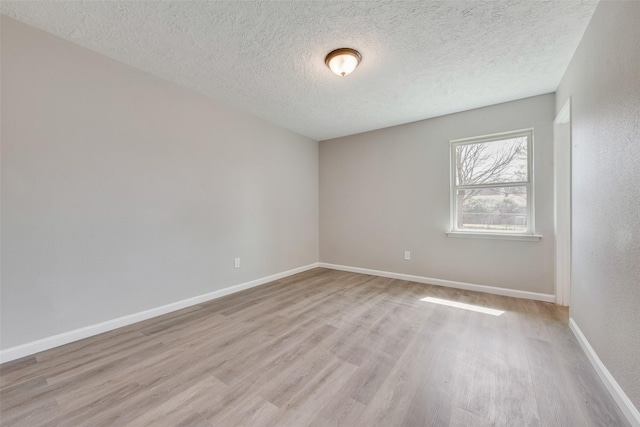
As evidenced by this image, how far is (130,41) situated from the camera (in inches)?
82.3

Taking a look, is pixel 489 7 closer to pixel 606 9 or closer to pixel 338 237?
pixel 606 9

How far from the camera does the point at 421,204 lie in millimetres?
3855

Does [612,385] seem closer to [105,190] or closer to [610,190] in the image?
[610,190]

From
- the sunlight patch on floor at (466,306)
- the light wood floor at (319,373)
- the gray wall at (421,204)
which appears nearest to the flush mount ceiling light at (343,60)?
the gray wall at (421,204)

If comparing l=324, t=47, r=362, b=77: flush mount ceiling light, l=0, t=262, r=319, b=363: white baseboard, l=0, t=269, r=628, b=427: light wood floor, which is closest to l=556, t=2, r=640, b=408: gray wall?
l=0, t=269, r=628, b=427: light wood floor

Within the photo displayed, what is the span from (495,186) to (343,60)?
8.64ft

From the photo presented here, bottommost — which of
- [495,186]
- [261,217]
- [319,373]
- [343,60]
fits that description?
[319,373]

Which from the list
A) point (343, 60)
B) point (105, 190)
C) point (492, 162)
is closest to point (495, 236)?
point (492, 162)

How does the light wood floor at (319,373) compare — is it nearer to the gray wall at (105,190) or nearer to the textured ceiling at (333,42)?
the gray wall at (105,190)

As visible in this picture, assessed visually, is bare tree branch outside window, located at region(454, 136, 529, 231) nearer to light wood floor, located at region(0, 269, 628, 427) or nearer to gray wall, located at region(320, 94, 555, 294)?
gray wall, located at region(320, 94, 555, 294)

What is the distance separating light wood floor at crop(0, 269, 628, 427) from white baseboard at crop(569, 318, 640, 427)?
0.05 meters

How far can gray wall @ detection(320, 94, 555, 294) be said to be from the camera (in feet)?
9.97

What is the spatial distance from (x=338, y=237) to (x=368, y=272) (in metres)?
0.86

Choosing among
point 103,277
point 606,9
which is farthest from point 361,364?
point 606,9
